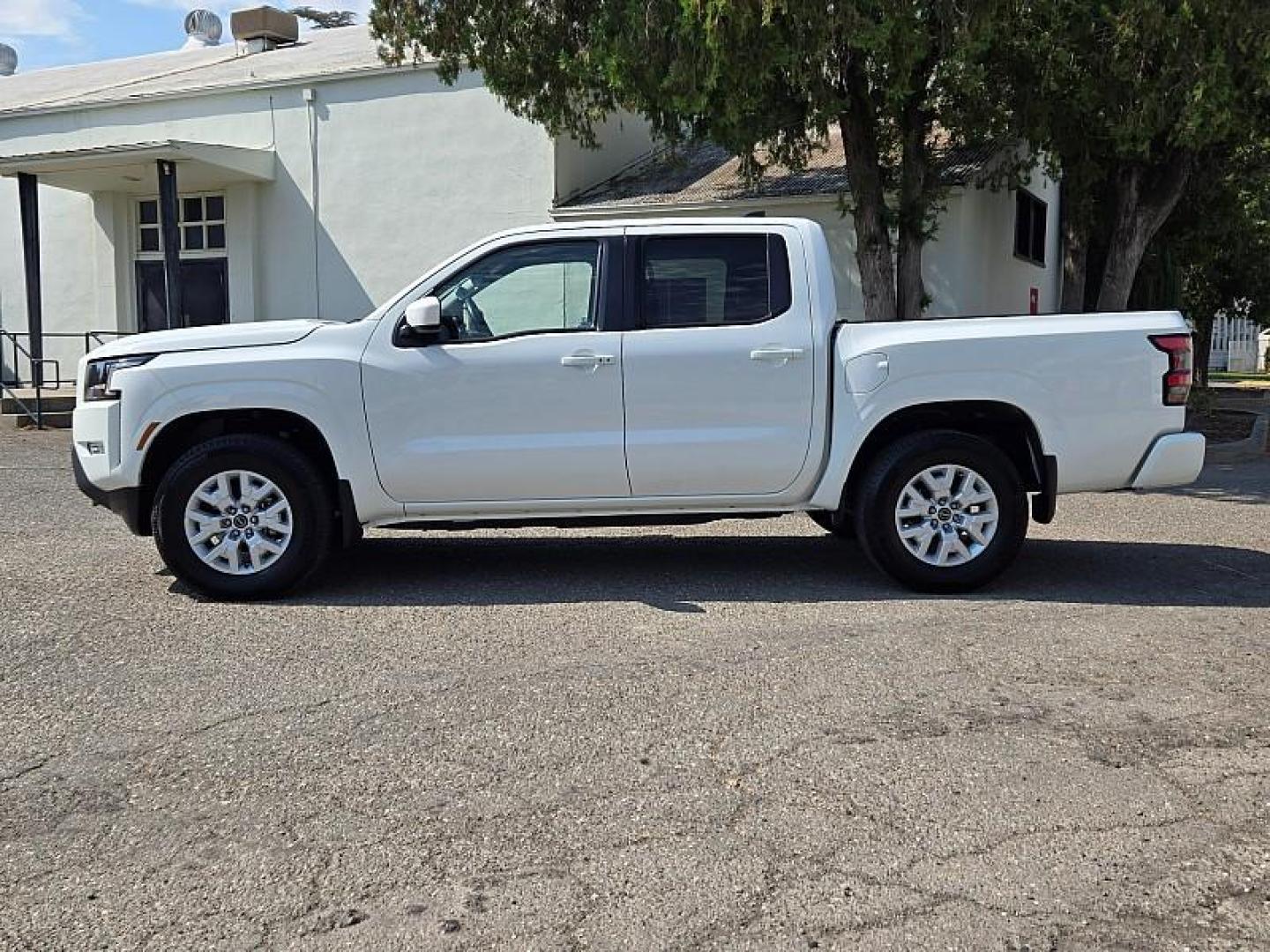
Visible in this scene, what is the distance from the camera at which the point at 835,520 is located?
6941 millimetres

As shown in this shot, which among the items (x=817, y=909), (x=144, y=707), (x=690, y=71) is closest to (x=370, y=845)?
(x=817, y=909)

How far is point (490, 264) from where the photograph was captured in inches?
263

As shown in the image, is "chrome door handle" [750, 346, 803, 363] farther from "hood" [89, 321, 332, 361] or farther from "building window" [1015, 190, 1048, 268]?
"building window" [1015, 190, 1048, 268]

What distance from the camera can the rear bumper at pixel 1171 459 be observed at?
6.57 metres

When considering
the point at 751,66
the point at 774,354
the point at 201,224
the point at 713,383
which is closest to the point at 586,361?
the point at 713,383

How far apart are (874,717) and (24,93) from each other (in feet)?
93.3

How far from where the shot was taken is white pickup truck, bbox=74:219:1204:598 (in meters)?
6.47

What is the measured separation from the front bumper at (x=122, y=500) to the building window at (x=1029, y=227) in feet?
53.0

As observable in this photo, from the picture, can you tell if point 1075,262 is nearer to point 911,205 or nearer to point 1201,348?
point 911,205

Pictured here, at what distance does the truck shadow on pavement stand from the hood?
1392 mm

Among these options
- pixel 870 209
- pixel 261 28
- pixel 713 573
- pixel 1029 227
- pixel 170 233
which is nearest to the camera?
pixel 713 573

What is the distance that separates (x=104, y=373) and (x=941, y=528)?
184 inches

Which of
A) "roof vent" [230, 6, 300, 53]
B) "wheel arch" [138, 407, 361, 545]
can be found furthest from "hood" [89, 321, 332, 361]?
"roof vent" [230, 6, 300, 53]

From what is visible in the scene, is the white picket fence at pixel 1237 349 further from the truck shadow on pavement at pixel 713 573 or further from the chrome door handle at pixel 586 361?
the chrome door handle at pixel 586 361
